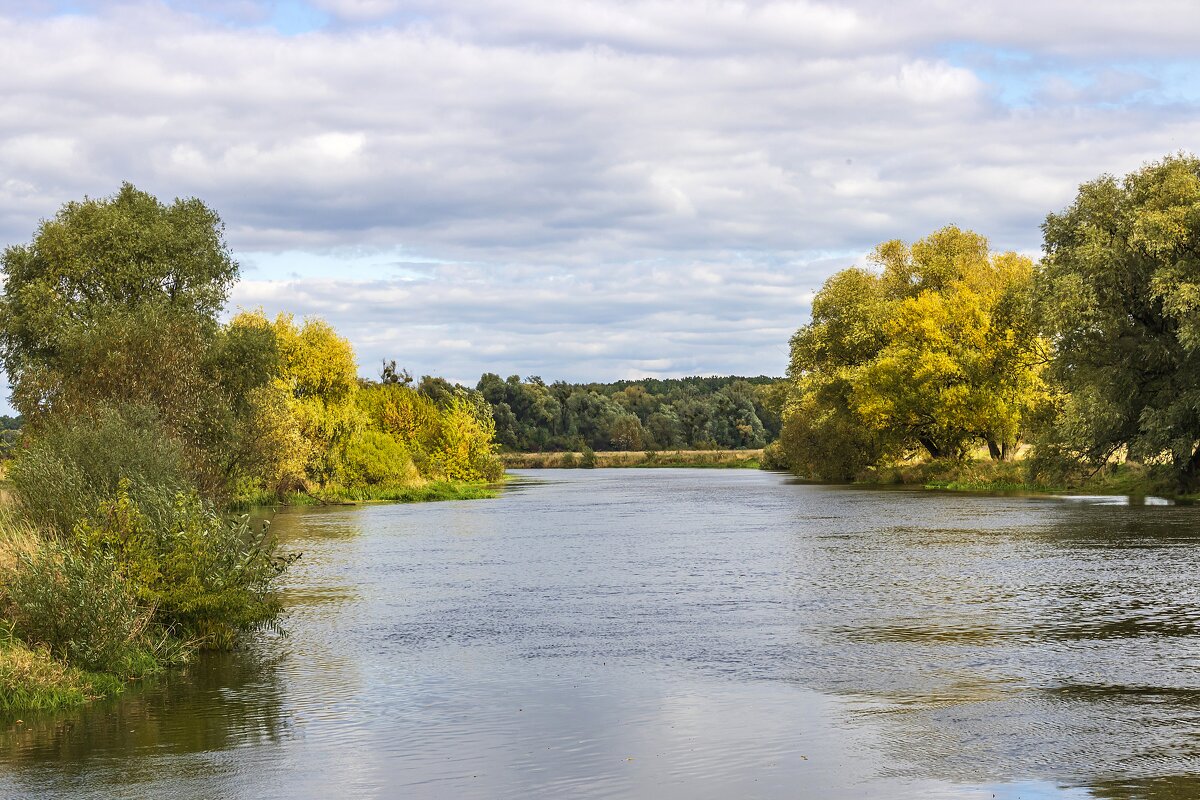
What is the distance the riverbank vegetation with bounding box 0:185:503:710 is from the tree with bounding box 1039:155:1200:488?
35149 millimetres

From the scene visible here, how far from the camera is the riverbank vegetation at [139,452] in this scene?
59.3 feet

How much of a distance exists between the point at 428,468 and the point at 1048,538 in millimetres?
57839

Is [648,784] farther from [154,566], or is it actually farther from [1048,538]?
[1048,538]

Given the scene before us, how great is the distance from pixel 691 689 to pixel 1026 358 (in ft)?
193

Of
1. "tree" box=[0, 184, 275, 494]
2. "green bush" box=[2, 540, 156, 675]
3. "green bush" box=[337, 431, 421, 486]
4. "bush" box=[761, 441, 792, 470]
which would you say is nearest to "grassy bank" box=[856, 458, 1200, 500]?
"green bush" box=[337, 431, 421, 486]

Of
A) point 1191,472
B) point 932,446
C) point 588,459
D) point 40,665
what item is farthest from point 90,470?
point 588,459

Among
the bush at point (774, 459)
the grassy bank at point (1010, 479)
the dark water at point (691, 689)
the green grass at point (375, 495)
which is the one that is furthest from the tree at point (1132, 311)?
the bush at point (774, 459)

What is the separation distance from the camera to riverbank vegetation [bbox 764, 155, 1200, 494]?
5150cm

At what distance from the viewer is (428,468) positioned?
90000 millimetres

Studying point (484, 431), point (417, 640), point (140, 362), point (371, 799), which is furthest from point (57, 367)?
point (484, 431)

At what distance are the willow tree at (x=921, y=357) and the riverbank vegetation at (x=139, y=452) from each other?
3224cm

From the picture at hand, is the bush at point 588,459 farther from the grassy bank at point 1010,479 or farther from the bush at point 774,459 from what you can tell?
the grassy bank at point 1010,479

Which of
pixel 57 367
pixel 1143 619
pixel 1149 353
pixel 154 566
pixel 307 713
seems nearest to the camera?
pixel 307 713

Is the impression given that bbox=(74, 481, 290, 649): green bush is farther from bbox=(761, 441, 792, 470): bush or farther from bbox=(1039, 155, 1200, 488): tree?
bbox=(761, 441, 792, 470): bush
